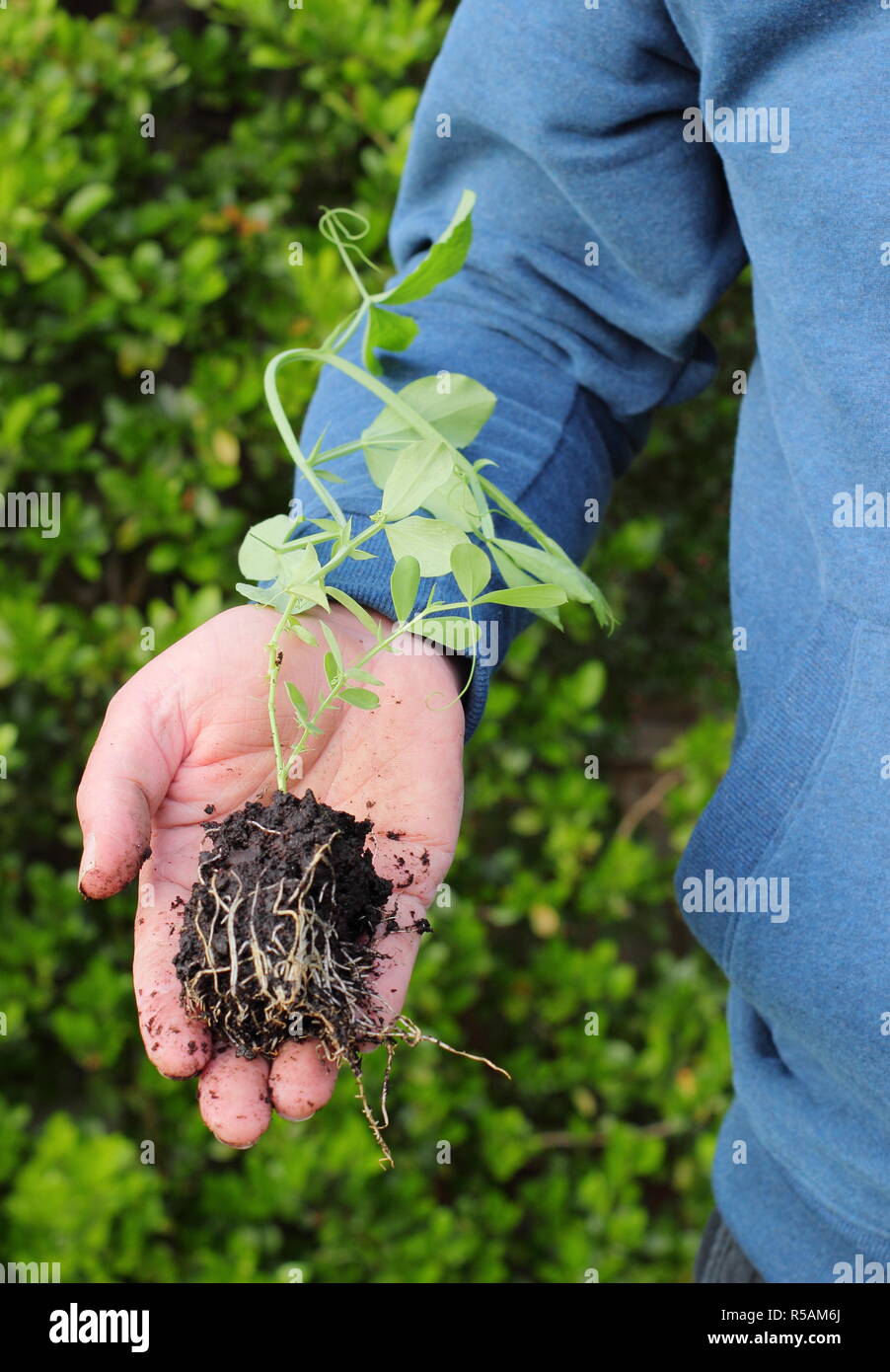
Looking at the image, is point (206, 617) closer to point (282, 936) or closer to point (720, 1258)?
point (282, 936)

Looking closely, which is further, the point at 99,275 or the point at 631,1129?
the point at 631,1129

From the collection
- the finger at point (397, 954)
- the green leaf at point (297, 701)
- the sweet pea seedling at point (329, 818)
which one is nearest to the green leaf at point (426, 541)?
the sweet pea seedling at point (329, 818)

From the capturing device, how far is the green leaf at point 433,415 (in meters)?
0.86

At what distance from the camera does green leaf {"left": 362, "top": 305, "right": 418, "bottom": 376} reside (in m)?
0.89

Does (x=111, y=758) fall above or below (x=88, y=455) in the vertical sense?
below

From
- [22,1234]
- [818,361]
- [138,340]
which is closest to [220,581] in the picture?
[138,340]

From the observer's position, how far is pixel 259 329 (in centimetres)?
186

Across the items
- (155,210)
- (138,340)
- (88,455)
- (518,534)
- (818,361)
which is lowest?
(518,534)

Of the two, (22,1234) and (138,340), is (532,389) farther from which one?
(22,1234)

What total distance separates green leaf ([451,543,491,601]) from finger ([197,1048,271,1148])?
14.5 inches

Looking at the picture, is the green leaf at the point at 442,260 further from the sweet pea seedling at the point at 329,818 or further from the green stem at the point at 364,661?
the green stem at the point at 364,661

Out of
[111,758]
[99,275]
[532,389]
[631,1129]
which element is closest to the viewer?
[111,758]

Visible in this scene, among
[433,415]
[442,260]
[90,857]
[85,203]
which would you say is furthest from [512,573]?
[85,203]

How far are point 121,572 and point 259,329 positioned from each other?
0.47 m
